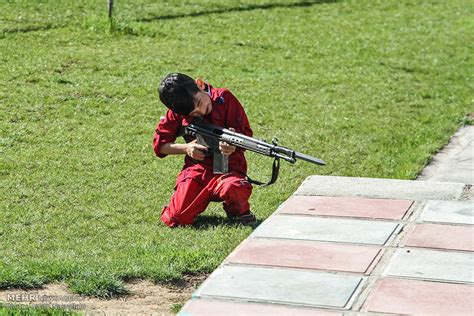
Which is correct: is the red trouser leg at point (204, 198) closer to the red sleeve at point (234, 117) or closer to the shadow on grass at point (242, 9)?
the red sleeve at point (234, 117)

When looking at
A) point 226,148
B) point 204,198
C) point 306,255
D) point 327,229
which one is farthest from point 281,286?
point 204,198

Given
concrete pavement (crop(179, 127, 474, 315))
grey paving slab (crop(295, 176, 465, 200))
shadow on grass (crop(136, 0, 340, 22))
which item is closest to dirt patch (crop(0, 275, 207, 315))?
concrete pavement (crop(179, 127, 474, 315))

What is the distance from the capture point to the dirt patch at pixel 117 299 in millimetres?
5227

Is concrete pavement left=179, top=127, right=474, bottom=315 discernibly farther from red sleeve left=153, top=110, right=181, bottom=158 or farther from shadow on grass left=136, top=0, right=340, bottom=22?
shadow on grass left=136, top=0, right=340, bottom=22

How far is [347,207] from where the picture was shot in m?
6.02

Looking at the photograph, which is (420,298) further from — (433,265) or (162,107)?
(162,107)

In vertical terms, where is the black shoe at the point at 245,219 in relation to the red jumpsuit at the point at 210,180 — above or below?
below

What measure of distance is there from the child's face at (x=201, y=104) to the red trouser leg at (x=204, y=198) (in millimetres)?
424

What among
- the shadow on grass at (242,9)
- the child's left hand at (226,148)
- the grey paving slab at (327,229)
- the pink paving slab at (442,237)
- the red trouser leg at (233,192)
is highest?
the child's left hand at (226,148)

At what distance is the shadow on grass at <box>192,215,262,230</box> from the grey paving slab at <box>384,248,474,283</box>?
168 cm

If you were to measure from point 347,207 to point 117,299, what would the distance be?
56.1 inches

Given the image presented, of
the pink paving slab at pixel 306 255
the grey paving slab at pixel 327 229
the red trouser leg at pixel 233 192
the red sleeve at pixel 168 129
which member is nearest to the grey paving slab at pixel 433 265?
the pink paving slab at pixel 306 255

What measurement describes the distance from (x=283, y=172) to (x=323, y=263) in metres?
3.18

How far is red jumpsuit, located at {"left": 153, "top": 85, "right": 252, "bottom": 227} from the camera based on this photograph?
6.65 metres
